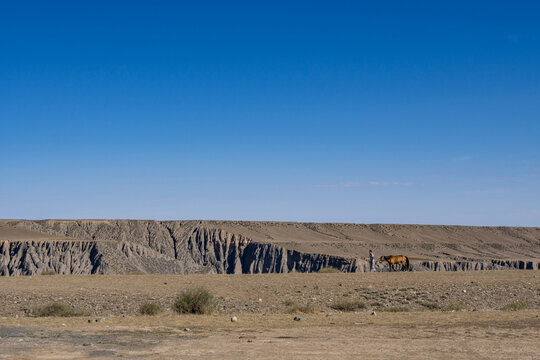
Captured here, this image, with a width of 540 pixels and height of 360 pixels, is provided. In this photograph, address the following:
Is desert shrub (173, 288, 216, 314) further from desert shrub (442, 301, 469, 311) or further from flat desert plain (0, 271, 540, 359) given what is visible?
desert shrub (442, 301, 469, 311)

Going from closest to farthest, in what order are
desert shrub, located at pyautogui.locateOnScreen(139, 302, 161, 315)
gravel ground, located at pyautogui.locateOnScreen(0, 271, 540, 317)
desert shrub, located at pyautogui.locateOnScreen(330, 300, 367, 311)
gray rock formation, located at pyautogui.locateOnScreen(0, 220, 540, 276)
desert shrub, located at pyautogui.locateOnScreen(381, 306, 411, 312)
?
desert shrub, located at pyautogui.locateOnScreen(139, 302, 161, 315), desert shrub, located at pyautogui.locateOnScreen(381, 306, 411, 312), desert shrub, located at pyautogui.locateOnScreen(330, 300, 367, 311), gravel ground, located at pyautogui.locateOnScreen(0, 271, 540, 317), gray rock formation, located at pyautogui.locateOnScreen(0, 220, 540, 276)

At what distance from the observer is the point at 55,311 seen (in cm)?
2002

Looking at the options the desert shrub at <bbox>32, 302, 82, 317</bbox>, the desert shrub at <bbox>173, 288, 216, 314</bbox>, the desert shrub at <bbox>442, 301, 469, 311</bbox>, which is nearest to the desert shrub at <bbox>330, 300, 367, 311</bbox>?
the desert shrub at <bbox>442, 301, 469, 311</bbox>

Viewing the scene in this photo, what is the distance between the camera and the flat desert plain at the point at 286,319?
12.2 metres

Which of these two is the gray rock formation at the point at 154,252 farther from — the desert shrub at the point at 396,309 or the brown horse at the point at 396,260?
the desert shrub at the point at 396,309

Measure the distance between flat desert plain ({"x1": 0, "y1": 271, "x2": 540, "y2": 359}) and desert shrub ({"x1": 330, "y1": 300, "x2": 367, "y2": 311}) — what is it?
47mm

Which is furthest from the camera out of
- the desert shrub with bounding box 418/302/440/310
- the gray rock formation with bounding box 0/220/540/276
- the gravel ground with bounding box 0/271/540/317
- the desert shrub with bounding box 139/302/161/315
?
the gray rock formation with bounding box 0/220/540/276

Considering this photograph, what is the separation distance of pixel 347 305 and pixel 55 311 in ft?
31.2

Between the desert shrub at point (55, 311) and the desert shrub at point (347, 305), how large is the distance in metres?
8.45

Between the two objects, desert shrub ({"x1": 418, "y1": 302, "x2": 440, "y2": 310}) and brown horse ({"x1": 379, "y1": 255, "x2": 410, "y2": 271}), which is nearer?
desert shrub ({"x1": 418, "y1": 302, "x2": 440, "y2": 310})

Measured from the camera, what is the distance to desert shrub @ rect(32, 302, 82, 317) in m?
19.9

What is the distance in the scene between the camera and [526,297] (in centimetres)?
2455

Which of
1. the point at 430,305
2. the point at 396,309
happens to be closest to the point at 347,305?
the point at 396,309

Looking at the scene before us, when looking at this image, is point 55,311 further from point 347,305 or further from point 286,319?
point 347,305
